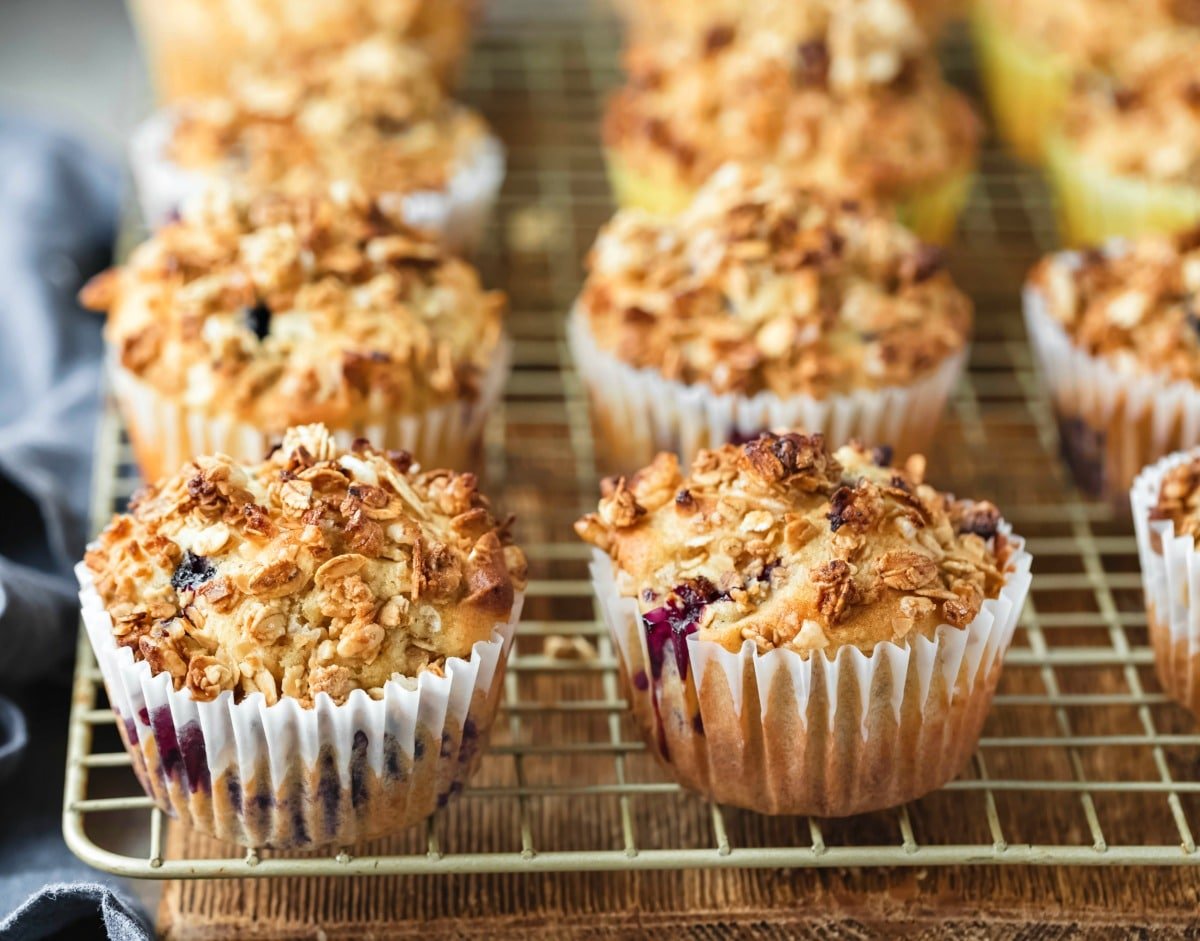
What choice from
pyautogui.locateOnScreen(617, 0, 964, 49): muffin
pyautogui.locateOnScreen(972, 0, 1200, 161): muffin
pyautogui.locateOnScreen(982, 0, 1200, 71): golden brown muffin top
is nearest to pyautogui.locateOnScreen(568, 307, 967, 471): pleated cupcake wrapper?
pyautogui.locateOnScreen(617, 0, 964, 49): muffin

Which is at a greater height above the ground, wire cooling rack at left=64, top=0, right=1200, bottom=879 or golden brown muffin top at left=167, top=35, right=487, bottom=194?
A: golden brown muffin top at left=167, top=35, right=487, bottom=194

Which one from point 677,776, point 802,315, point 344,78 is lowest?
point 677,776

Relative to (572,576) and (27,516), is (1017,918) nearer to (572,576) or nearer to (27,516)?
(572,576)

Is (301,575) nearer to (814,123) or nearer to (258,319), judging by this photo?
(258,319)

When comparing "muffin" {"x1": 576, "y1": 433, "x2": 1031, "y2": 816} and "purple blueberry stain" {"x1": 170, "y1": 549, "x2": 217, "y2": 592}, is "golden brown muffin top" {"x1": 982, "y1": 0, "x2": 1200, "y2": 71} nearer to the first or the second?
"muffin" {"x1": 576, "y1": 433, "x2": 1031, "y2": 816}

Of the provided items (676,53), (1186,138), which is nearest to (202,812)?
(676,53)

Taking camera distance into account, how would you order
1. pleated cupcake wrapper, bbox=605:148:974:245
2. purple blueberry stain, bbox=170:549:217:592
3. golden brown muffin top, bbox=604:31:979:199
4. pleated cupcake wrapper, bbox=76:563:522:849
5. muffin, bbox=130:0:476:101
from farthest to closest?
muffin, bbox=130:0:476:101 < pleated cupcake wrapper, bbox=605:148:974:245 < golden brown muffin top, bbox=604:31:979:199 < purple blueberry stain, bbox=170:549:217:592 < pleated cupcake wrapper, bbox=76:563:522:849
